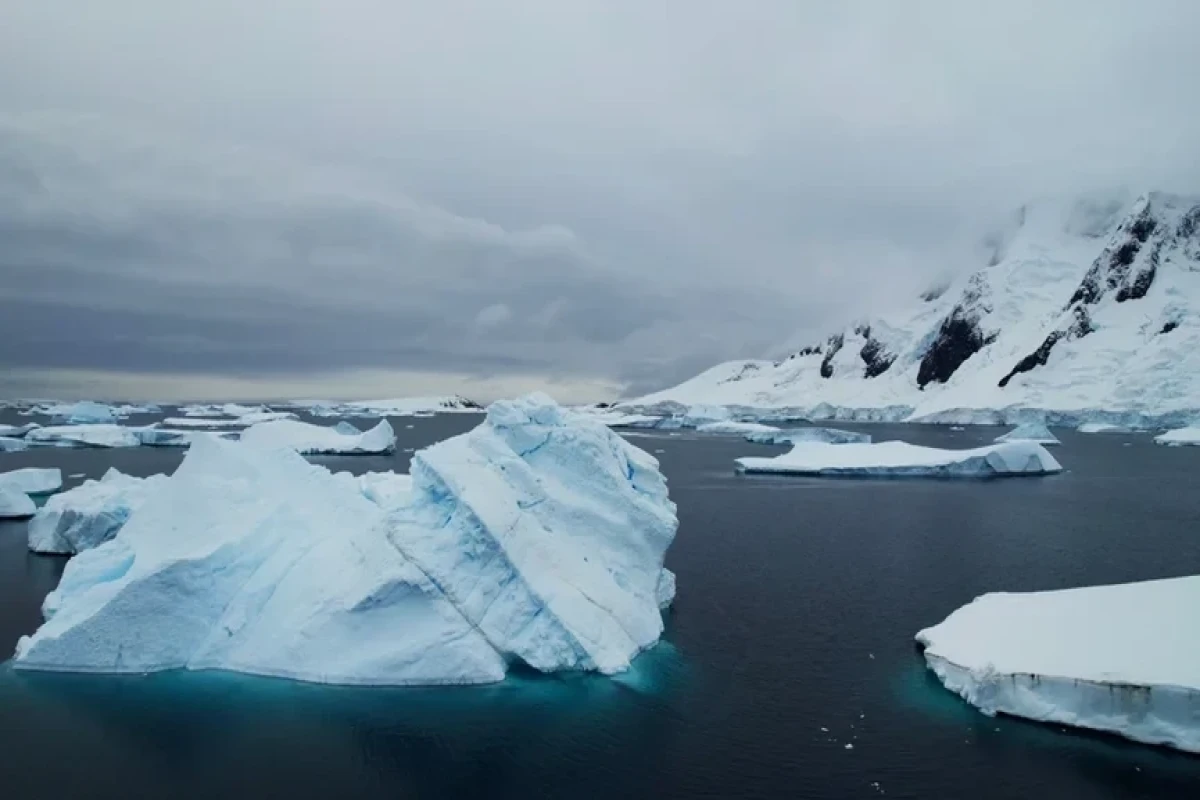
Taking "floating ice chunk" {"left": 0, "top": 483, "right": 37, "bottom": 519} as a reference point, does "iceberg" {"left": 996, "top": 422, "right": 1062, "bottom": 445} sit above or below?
above

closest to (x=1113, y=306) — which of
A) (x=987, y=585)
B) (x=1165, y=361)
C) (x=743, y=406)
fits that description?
(x=1165, y=361)

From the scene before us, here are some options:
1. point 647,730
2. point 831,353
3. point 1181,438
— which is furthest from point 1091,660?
point 831,353

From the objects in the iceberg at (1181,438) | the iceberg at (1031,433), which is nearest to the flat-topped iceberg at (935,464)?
the iceberg at (1031,433)

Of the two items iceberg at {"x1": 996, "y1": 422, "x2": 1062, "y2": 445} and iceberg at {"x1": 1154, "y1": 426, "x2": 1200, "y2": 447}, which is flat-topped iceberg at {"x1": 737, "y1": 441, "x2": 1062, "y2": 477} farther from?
iceberg at {"x1": 1154, "y1": 426, "x2": 1200, "y2": 447}

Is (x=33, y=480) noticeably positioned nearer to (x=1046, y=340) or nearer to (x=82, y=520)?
(x=82, y=520)

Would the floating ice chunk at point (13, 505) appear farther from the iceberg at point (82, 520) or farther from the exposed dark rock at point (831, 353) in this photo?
the exposed dark rock at point (831, 353)

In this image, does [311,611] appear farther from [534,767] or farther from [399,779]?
[534,767]

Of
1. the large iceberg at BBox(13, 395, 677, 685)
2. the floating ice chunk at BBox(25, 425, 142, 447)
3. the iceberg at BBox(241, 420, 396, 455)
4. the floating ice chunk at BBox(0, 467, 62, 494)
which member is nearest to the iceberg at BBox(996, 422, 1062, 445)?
the iceberg at BBox(241, 420, 396, 455)
